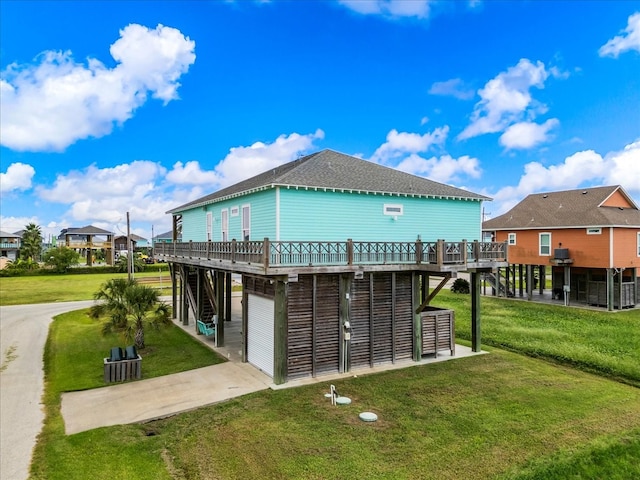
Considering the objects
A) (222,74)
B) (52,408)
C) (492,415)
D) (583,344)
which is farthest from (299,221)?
(222,74)

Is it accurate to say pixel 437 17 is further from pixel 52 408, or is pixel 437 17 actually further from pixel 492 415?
pixel 52 408

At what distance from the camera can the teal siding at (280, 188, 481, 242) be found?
Result: 13844 millimetres

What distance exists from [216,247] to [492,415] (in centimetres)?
1082

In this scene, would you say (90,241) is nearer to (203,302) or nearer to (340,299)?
(203,302)

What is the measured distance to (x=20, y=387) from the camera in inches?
523

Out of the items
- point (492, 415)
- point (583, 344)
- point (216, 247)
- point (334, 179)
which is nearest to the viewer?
point (492, 415)

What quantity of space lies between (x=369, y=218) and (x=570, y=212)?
2195cm

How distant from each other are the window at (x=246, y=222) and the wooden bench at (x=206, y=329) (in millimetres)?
5128

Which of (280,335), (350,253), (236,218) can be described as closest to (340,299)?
(350,253)

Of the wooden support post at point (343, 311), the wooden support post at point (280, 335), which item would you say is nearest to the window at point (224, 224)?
the wooden support post at point (280, 335)

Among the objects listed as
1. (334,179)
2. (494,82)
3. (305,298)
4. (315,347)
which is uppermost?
(494,82)

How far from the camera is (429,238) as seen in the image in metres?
16.6

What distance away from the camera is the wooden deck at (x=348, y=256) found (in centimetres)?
1289

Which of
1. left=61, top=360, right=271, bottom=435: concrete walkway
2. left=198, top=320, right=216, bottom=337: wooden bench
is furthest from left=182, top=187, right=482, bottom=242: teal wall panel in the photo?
left=61, top=360, right=271, bottom=435: concrete walkway
